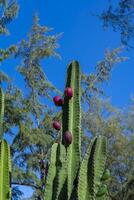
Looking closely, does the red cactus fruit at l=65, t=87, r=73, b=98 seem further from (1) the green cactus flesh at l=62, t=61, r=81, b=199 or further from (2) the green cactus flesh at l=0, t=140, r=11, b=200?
(2) the green cactus flesh at l=0, t=140, r=11, b=200

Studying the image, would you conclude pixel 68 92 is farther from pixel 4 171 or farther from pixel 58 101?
pixel 4 171

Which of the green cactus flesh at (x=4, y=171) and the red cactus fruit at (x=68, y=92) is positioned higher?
the red cactus fruit at (x=68, y=92)

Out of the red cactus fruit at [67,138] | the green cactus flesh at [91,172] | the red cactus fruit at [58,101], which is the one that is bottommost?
the green cactus flesh at [91,172]

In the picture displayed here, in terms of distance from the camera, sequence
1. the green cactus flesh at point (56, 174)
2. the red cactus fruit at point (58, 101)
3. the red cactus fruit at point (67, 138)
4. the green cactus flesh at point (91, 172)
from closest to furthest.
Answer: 1. the green cactus flesh at point (91, 172)
2. the green cactus flesh at point (56, 174)
3. the red cactus fruit at point (67, 138)
4. the red cactus fruit at point (58, 101)

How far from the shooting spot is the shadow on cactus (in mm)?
4477

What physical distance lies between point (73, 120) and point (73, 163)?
41 cm

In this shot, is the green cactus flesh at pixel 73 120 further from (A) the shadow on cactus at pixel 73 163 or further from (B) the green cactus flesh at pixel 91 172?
(B) the green cactus flesh at pixel 91 172

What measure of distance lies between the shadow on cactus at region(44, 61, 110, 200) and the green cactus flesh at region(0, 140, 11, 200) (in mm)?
327

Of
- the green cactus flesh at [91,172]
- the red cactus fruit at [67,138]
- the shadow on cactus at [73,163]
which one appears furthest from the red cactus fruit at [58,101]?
the green cactus flesh at [91,172]

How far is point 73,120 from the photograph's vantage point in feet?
16.4

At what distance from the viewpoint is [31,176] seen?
15.8 meters

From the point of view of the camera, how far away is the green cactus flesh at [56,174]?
4.61 metres

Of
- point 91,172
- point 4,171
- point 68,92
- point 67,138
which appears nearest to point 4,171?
point 4,171

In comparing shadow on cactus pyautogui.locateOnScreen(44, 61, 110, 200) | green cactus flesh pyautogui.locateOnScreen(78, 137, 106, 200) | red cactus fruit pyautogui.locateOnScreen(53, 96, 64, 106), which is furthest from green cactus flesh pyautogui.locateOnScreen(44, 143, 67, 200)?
red cactus fruit pyautogui.locateOnScreen(53, 96, 64, 106)
